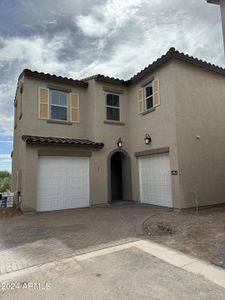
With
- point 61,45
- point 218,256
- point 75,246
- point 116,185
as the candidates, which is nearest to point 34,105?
point 61,45

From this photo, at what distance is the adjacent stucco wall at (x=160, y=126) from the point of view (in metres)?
9.87

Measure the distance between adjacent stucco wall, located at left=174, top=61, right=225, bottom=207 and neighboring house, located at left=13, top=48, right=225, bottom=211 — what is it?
5 cm

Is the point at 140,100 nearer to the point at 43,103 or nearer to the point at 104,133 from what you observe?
the point at 104,133

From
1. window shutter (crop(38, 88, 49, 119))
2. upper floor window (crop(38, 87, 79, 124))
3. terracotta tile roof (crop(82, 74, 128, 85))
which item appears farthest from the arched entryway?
window shutter (crop(38, 88, 49, 119))

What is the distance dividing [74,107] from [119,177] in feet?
16.8

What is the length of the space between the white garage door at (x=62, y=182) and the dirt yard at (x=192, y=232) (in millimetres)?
4300

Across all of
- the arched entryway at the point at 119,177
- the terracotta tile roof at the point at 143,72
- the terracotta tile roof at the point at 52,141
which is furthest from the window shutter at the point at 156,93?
the terracotta tile roof at the point at 52,141

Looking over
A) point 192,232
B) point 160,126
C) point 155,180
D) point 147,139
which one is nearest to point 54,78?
point 147,139

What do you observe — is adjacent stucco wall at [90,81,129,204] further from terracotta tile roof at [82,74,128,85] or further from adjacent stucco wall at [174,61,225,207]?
adjacent stucco wall at [174,61,225,207]

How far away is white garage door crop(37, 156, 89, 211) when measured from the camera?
34.1 ft

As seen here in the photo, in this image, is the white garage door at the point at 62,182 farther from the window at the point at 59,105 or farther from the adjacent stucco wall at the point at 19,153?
the window at the point at 59,105

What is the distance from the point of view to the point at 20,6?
878 centimetres

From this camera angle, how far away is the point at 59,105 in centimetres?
1227

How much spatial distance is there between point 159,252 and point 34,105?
960 centimetres
